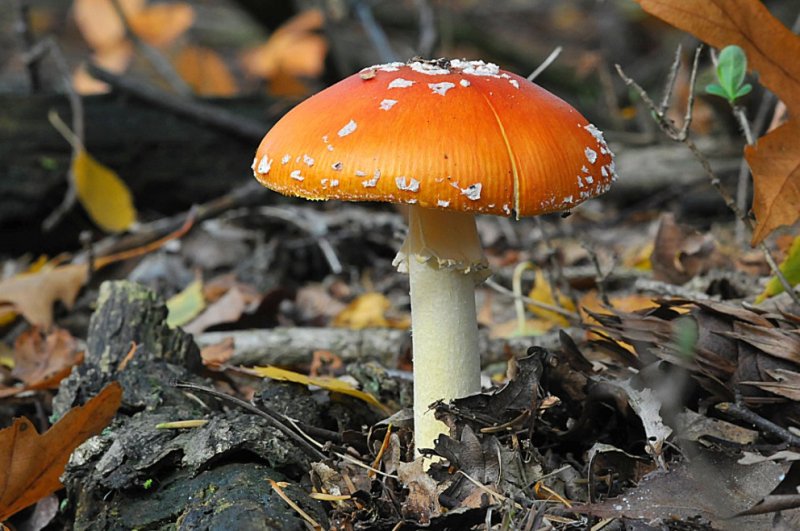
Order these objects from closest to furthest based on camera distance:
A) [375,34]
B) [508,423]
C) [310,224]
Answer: [508,423], [310,224], [375,34]

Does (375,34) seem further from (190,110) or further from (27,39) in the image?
(27,39)

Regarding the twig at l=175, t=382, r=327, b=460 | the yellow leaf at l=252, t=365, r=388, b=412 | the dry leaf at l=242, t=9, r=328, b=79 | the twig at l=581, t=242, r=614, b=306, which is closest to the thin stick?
the twig at l=175, t=382, r=327, b=460

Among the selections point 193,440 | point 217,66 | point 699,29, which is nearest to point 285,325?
point 193,440

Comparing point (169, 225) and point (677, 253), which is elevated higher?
point (677, 253)

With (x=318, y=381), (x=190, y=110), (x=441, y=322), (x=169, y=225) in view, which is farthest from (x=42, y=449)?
(x=190, y=110)

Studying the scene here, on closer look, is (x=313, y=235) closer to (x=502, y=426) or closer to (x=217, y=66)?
(x=502, y=426)

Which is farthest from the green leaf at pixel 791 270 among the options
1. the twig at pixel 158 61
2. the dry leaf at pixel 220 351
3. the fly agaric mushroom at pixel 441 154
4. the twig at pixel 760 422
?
the twig at pixel 158 61

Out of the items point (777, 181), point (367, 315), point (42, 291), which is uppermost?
point (777, 181)

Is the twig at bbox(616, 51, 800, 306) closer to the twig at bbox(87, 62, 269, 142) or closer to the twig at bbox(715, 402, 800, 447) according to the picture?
the twig at bbox(715, 402, 800, 447)
